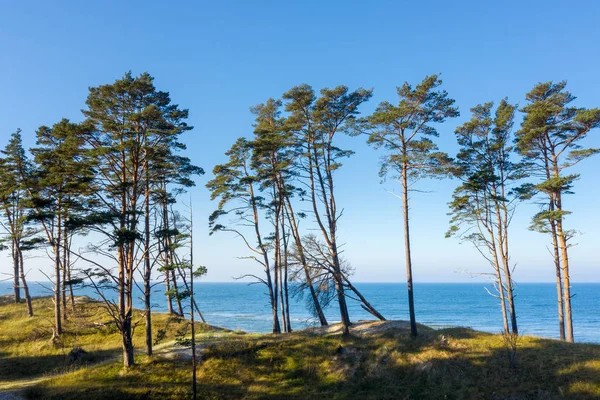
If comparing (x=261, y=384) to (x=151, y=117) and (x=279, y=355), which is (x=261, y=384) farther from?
(x=151, y=117)

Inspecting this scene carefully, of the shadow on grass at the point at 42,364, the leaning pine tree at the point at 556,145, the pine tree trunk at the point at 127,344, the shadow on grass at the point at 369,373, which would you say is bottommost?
the shadow on grass at the point at 42,364

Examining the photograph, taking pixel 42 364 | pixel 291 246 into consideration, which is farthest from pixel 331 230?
pixel 42 364

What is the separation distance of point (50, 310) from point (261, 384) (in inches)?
1039

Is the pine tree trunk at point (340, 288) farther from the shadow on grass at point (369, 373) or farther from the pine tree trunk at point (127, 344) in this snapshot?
the pine tree trunk at point (127, 344)

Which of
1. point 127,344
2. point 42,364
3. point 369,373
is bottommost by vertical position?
point 42,364

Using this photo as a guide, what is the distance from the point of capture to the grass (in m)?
14.9

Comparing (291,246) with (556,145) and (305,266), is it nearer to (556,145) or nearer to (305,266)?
(305,266)

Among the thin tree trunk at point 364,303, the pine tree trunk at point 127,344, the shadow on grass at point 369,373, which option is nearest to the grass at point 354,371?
the shadow on grass at point 369,373

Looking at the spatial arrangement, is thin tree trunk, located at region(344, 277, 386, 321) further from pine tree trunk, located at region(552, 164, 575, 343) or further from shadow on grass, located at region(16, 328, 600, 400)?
pine tree trunk, located at region(552, 164, 575, 343)

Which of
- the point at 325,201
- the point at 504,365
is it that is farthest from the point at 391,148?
the point at 504,365

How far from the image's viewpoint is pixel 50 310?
33.1 meters

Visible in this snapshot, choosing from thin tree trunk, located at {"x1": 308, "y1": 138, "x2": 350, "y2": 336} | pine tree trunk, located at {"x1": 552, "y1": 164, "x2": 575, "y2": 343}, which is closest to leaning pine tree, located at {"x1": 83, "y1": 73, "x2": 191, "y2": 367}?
thin tree trunk, located at {"x1": 308, "y1": 138, "x2": 350, "y2": 336}

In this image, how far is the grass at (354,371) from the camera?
14859mm

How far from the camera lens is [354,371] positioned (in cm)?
1784
